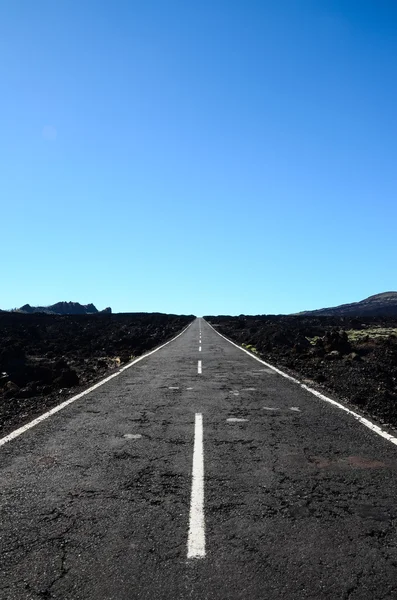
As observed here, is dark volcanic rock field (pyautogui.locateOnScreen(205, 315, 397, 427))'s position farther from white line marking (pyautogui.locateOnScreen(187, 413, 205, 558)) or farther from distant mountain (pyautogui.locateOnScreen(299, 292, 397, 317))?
distant mountain (pyautogui.locateOnScreen(299, 292, 397, 317))

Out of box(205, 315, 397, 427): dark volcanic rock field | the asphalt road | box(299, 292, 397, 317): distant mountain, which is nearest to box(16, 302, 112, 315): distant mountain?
box(299, 292, 397, 317): distant mountain

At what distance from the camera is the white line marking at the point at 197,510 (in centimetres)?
388

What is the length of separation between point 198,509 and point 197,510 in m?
0.03

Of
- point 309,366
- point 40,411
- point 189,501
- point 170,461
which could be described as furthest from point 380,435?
point 309,366

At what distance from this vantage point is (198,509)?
184 inches

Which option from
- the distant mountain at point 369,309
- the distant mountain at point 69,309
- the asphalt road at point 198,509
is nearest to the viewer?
the asphalt road at point 198,509

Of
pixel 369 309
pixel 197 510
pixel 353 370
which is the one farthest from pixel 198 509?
pixel 369 309

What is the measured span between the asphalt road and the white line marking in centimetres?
2

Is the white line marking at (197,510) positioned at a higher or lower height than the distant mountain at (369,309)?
lower

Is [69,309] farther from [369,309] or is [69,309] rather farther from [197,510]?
[197,510]

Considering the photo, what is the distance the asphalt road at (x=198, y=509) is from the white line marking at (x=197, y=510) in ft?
0.06

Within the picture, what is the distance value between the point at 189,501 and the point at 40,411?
19.6 ft

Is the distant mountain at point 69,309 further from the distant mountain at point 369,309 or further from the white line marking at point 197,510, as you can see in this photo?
the white line marking at point 197,510

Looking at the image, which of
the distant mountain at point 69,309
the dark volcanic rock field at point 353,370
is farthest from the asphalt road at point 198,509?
the distant mountain at point 69,309
